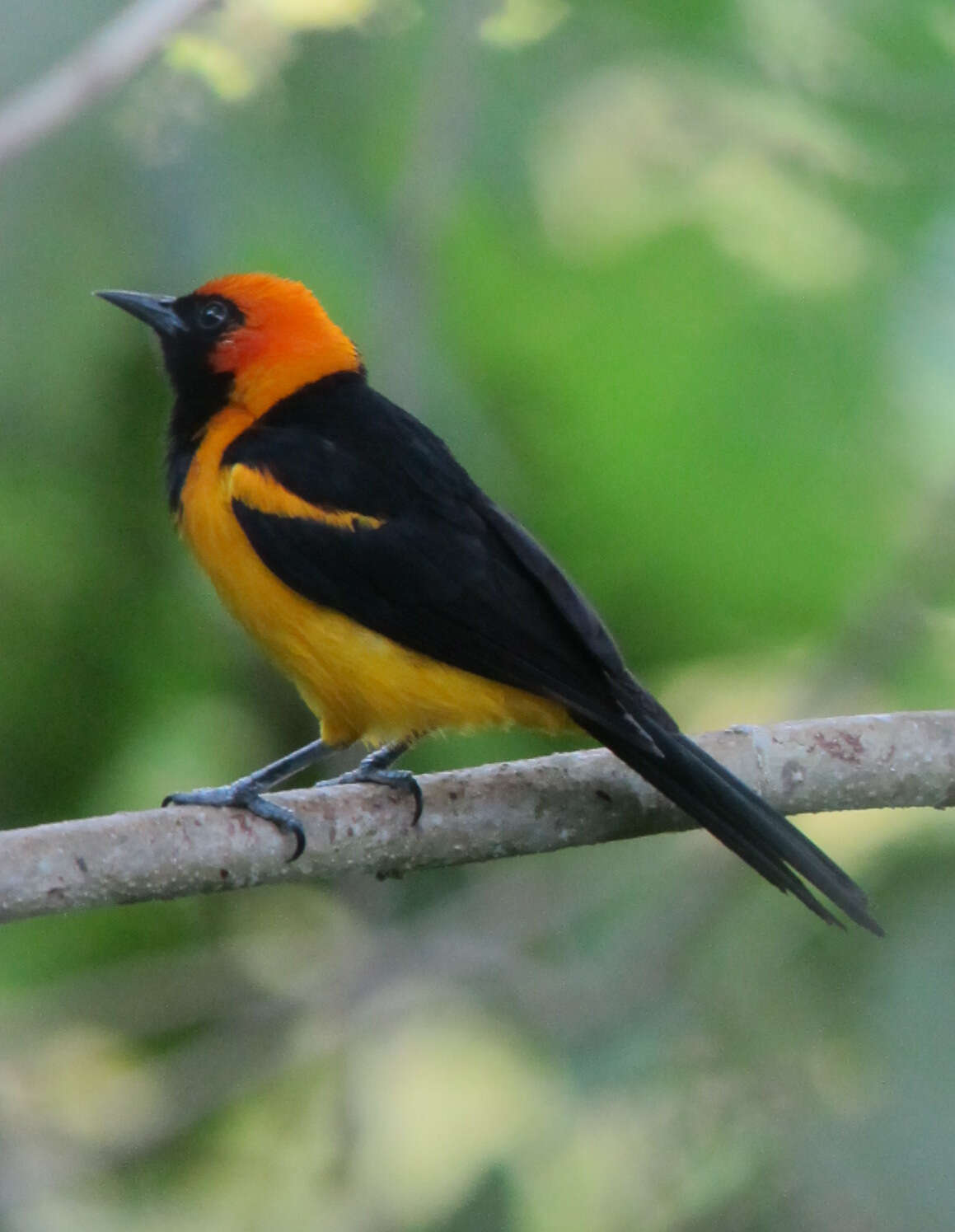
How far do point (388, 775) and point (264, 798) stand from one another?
30 cm

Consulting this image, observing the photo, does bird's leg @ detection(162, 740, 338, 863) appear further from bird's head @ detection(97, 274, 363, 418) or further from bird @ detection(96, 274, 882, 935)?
bird's head @ detection(97, 274, 363, 418)

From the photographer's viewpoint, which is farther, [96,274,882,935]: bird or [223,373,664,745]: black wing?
[223,373,664,745]: black wing

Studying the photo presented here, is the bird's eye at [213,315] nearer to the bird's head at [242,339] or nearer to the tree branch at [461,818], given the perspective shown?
the bird's head at [242,339]

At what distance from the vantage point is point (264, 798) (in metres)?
3.19

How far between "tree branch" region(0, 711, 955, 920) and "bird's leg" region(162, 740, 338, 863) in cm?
3

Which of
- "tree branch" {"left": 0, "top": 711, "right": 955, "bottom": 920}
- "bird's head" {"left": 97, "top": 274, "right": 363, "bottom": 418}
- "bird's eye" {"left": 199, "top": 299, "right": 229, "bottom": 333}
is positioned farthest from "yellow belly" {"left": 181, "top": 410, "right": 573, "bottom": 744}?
"bird's eye" {"left": 199, "top": 299, "right": 229, "bottom": 333}

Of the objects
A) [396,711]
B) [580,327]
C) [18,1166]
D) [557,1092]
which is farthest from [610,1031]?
[580,327]

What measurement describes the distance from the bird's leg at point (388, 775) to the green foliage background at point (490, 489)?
21.1 inches

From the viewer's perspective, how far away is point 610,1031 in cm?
431

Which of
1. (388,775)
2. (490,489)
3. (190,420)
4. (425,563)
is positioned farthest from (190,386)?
(388,775)

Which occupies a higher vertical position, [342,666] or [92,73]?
[92,73]

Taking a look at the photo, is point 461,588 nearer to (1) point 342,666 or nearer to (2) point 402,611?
(2) point 402,611

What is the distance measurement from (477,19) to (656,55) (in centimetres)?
50

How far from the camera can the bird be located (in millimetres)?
3258
